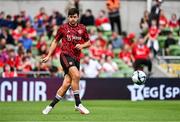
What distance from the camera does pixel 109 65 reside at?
2753 cm

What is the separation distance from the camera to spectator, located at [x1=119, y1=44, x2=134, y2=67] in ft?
93.0

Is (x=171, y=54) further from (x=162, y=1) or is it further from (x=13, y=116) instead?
(x=13, y=116)

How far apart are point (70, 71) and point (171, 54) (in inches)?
582

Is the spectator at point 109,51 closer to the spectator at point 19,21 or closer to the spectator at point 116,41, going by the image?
the spectator at point 116,41

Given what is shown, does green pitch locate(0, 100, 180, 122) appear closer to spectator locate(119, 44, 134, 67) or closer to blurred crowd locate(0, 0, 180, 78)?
blurred crowd locate(0, 0, 180, 78)

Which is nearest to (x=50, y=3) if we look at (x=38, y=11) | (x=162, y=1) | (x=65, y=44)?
(x=38, y=11)

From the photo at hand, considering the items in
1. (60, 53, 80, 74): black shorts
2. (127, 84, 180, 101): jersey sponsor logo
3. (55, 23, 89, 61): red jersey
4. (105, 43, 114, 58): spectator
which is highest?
(55, 23, 89, 61): red jersey

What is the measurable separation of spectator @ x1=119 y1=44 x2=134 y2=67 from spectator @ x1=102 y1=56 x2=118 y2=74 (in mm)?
728

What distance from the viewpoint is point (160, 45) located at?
100 feet

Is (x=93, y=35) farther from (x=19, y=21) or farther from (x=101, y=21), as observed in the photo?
(x=19, y=21)

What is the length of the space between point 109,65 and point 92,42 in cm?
189

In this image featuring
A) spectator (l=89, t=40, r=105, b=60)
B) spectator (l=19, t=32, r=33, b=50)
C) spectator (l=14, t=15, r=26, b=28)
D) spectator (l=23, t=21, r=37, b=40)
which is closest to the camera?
spectator (l=89, t=40, r=105, b=60)

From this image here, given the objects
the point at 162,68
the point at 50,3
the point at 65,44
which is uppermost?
the point at 65,44

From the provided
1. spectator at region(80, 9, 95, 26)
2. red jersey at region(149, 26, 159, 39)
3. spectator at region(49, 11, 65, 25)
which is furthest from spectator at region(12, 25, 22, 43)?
red jersey at region(149, 26, 159, 39)
